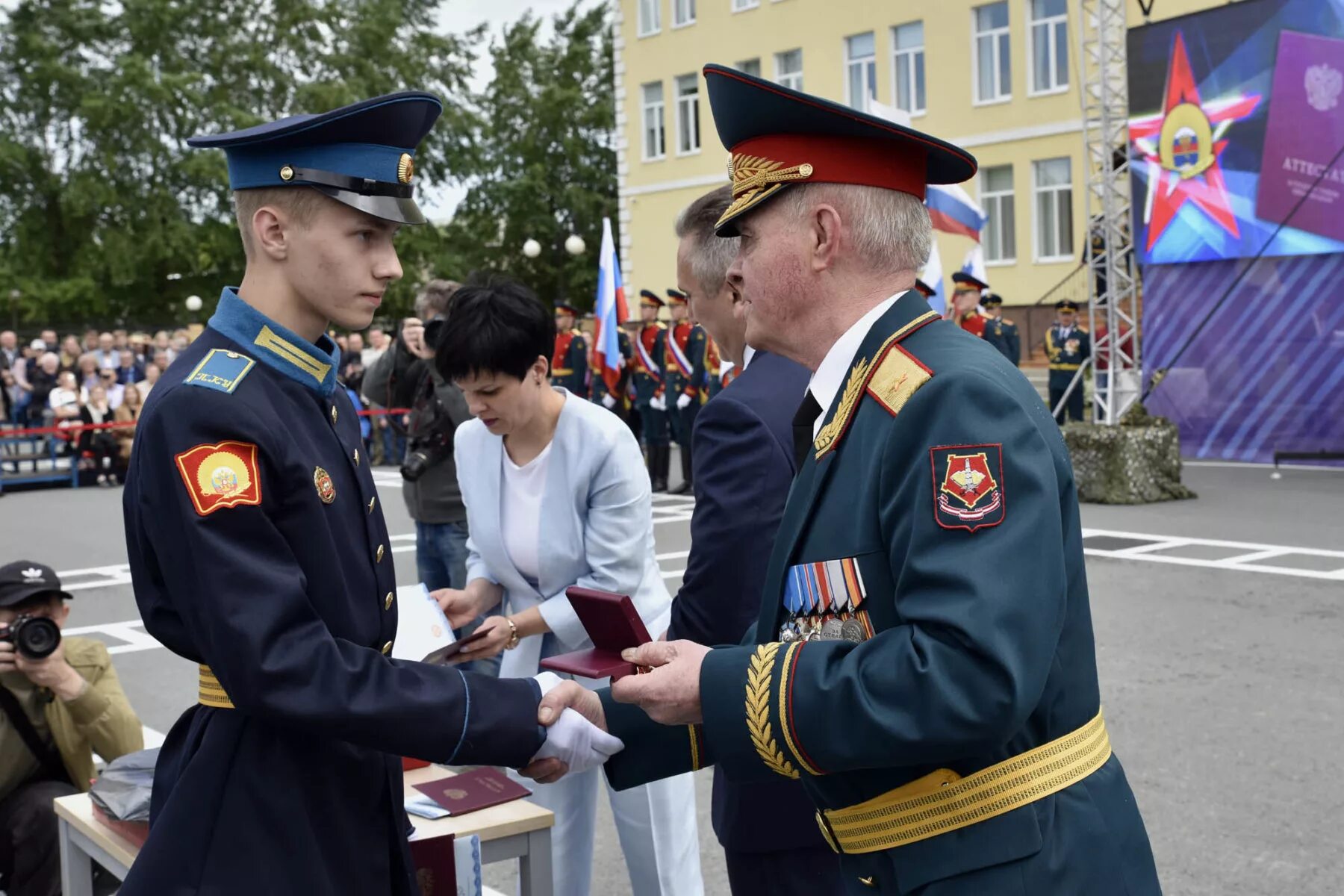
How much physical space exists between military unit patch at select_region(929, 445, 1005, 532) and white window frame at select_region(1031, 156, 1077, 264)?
28079 mm

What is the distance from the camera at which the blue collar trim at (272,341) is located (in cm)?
243

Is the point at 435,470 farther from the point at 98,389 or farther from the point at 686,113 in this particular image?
the point at 686,113

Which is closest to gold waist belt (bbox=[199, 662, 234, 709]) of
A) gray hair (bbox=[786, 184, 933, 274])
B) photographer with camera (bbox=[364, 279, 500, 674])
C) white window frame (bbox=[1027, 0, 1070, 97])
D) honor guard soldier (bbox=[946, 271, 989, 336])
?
gray hair (bbox=[786, 184, 933, 274])

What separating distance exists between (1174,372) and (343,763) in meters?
15.7

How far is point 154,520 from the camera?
2.26 m

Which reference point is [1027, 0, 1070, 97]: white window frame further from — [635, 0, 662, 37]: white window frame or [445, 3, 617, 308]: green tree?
[445, 3, 617, 308]: green tree

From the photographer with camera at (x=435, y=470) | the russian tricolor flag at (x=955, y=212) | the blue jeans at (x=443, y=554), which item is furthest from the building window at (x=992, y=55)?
the blue jeans at (x=443, y=554)

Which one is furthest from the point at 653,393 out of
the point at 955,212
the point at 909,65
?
the point at 909,65

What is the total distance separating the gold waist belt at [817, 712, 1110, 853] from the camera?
6.19 feet

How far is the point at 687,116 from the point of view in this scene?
119 feet

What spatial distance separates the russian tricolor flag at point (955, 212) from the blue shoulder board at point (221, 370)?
40.7 ft

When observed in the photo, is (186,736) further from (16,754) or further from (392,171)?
(16,754)

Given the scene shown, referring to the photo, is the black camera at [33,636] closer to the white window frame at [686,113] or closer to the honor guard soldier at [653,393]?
the honor guard soldier at [653,393]

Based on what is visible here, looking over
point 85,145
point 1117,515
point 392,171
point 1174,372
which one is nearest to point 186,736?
point 392,171
